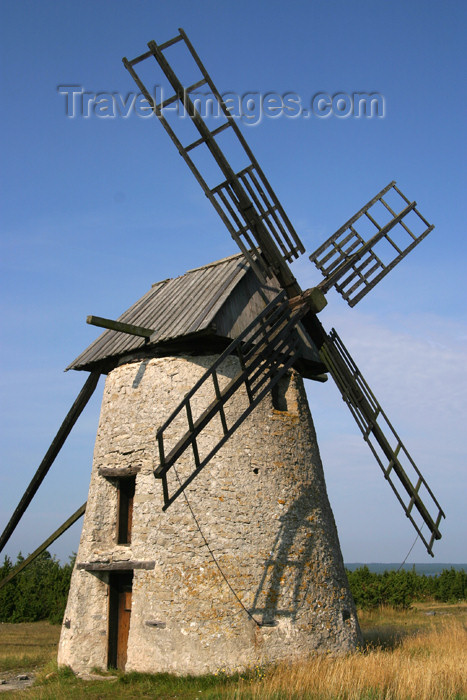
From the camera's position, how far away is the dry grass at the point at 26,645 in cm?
1140

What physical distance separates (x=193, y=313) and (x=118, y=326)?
4.06ft

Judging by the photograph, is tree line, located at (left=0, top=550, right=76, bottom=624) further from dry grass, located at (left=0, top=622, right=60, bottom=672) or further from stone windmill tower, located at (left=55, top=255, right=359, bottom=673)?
stone windmill tower, located at (left=55, top=255, right=359, bottom=673)

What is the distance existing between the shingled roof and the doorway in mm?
3516

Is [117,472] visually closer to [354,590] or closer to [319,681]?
[319,681]

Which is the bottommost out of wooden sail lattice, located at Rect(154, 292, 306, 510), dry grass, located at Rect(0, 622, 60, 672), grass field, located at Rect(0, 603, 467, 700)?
dry grass, located at Rect(0, 622, 60, 672)

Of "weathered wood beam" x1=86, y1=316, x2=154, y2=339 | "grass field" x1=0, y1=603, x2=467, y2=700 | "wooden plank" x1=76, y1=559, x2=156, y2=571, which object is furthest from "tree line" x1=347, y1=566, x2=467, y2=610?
"weathered wood beam" x1=86, y1=316, x2=154, y2=339

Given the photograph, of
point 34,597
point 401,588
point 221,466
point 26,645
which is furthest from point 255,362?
point 401,588

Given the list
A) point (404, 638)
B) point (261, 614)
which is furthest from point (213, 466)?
point (404, 638)

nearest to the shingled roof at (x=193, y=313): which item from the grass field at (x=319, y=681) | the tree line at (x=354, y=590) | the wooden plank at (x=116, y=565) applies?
the wooden plank at (x=116, y=565)

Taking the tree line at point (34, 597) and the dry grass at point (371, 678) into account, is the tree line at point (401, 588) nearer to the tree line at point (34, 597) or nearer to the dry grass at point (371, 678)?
the tree line at point (34, 597)

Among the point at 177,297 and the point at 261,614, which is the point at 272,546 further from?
the point at 177,297

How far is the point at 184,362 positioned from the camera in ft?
32.5

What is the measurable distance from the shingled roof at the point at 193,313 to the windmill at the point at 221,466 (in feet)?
0.12

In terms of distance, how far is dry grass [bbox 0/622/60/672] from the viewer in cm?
1140
